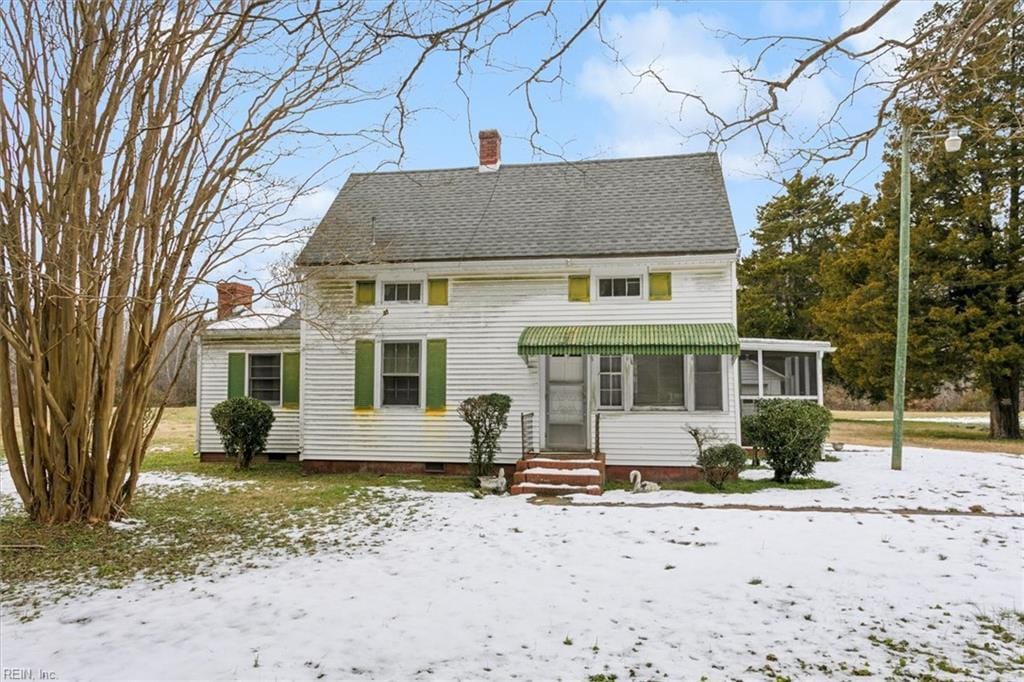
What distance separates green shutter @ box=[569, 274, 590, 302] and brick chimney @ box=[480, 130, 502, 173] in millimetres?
4353

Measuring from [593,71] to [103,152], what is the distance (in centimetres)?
589

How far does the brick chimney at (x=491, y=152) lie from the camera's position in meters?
Answer: 15.3

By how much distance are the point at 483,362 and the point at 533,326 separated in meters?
1.18

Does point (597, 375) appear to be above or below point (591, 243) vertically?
below

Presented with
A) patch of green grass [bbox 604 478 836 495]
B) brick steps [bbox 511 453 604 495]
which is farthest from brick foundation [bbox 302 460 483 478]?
patch of green grass [bbox 604 478 836 495]

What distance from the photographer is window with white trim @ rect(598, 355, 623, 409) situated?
12156 mm

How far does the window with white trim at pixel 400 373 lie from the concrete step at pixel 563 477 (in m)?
3.17

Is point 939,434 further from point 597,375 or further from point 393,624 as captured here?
point 393,624

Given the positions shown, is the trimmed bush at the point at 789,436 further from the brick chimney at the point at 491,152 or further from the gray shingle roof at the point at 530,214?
the brick chimney at the point at 491,152

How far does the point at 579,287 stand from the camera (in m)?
12.3

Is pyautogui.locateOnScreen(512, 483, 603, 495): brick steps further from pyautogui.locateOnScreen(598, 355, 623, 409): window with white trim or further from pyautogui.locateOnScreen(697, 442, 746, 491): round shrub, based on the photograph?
pyautogui.locateOnScreen(598, 355, 623, 409): window with white trim

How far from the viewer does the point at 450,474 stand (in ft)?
41.0

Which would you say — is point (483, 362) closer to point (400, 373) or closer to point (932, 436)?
point (400, 373)

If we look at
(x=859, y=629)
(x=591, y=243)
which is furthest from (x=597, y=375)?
(x=859, y=629)
